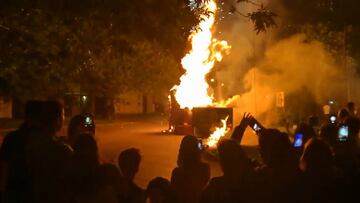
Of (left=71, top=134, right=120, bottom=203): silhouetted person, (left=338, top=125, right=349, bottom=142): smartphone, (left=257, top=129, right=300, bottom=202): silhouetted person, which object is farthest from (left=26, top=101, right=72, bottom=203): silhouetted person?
(left=338, top=125, right=349, bottom=142): smartphone

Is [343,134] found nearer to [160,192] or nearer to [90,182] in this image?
[160,192]

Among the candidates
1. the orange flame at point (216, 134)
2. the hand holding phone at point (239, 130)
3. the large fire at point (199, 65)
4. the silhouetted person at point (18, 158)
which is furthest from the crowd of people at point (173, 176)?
the large fire at point (199, 65)

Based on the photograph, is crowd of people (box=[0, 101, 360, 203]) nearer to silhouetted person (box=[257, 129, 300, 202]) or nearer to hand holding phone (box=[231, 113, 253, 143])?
silhouetted person (box=[257, 129, 300, 202])

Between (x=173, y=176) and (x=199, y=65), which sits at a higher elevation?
(x=199, y=65)

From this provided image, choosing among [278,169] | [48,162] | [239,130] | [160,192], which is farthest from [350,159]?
[48,162]

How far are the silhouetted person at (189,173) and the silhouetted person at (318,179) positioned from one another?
3.12ft

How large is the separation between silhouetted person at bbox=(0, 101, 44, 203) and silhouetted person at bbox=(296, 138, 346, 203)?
7.28ft

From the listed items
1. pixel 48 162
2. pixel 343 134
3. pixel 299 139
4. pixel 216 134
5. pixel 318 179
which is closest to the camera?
pixel 318 179

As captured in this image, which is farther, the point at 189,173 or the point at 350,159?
the point at 350,159

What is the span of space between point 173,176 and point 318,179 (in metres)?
1.30

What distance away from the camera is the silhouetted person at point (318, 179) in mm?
4309

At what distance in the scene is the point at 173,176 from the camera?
16.4ft

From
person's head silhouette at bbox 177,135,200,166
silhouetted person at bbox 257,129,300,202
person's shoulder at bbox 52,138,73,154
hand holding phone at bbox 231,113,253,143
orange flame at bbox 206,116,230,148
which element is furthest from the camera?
orange flame at bbox 206,116,230,148

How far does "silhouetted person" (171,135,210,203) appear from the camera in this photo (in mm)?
4898
